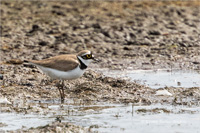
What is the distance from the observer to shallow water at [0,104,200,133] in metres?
8.19

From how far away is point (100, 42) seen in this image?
1672 cm

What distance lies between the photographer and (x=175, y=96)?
1053cm

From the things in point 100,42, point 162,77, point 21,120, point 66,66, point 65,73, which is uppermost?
point 100,42

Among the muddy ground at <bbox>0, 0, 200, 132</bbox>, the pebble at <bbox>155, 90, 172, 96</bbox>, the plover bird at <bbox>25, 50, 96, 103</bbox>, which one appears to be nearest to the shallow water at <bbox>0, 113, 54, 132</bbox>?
the muddy ground at <bbox>0, 0, 200, 132</bbox>

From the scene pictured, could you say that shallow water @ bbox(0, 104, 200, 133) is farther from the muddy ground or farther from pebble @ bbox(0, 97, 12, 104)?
pebble @ bbox(0, 97, 12, 104)

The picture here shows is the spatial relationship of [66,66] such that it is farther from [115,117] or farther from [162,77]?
[162,77]

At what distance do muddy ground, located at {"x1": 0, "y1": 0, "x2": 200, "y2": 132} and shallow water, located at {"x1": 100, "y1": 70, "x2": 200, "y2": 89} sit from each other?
542mm

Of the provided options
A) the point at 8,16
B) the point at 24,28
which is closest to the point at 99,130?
the point at 24,28

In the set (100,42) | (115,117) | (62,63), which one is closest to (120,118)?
(115,117)

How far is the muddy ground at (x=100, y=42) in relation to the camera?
34.9 ft

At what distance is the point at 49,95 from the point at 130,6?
43.4 feet

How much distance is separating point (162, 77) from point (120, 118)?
4187 millimetres

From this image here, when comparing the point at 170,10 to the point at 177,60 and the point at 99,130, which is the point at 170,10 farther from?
the point at 99,130

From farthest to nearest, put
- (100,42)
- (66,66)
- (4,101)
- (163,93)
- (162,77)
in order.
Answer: (100,42) → (162,77) → (163,93) → (66,66) → (4,101)
